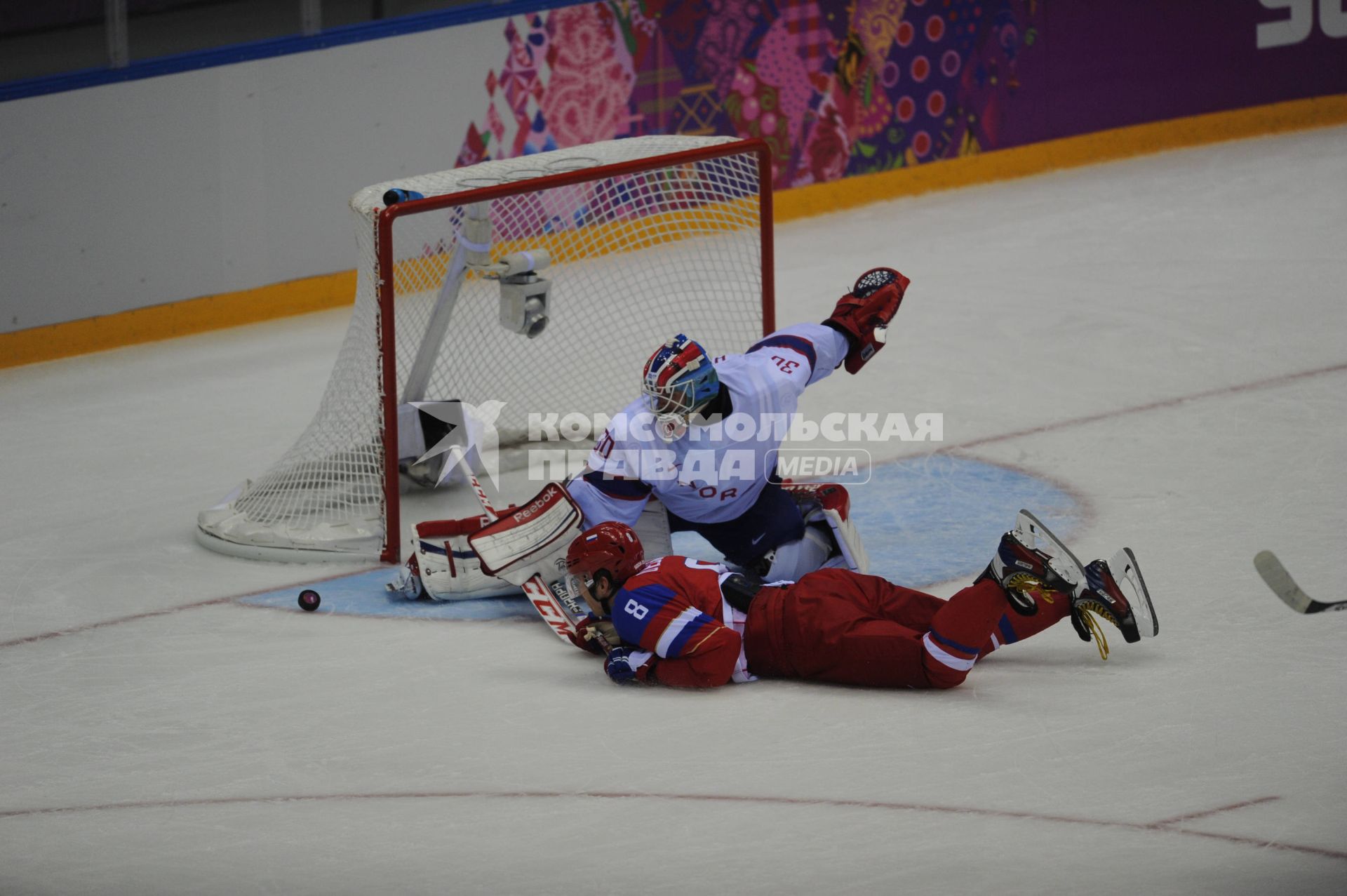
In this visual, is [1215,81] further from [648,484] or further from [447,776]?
[447,776]

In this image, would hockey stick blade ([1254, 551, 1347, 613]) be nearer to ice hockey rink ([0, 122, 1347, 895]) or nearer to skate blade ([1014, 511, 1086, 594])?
ice hockey rink ([0, 122, 1347, 895])

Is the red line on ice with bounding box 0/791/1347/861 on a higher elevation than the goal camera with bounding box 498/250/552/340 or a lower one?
lower

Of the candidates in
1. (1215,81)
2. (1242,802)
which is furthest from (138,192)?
(1215,81)

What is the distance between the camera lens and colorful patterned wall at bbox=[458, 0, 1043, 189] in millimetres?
9305

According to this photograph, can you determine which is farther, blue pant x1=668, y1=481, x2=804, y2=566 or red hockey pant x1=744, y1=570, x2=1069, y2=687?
blue pant x1=668, y1=481, x2=804, y2=566

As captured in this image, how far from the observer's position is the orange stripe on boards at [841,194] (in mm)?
8148

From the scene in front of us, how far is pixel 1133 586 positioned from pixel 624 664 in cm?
123

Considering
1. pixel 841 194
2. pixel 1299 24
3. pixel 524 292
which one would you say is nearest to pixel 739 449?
pixel 524 292

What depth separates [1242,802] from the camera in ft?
12.5

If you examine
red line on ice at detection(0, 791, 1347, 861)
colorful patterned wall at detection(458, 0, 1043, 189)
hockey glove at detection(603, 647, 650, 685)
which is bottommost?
red line on ice at detection(0, 791, 1347, 861)

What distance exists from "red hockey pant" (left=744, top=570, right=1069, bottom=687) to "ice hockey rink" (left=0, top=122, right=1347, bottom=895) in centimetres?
7

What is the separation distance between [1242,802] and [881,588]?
104 centimetres

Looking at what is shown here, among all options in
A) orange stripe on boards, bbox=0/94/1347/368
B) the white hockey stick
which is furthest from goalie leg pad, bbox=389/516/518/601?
orange stripe on boards, bbox=0/94/1347/368

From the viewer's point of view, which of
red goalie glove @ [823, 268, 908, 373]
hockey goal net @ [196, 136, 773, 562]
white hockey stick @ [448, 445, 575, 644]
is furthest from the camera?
hockey goal net @ [196, 136, 773, 562]
